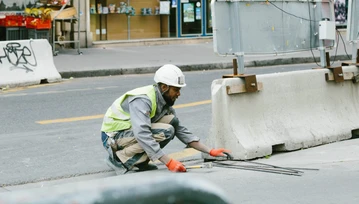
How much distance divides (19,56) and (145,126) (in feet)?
26.7

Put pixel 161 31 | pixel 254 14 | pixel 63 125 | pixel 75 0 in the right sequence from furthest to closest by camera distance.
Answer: pixel 161 31 → pixel 75 0 → pixel 63 125 → pixel 254 14

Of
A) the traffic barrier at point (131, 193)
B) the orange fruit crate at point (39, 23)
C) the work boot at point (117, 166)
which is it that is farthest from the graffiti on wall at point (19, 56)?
the traffic barrier at point (131, 193)

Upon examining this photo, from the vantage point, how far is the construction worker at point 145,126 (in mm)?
6008

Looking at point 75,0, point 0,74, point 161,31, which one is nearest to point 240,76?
point 0,74

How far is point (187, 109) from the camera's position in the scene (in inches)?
403

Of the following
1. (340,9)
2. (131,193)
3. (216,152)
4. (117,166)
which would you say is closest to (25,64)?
(117,166)

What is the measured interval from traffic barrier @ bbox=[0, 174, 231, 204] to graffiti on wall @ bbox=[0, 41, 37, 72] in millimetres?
12188

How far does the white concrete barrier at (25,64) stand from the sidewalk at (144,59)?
2.54 ft

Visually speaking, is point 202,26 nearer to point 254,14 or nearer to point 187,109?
point 187,109

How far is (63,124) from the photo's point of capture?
9141 mm

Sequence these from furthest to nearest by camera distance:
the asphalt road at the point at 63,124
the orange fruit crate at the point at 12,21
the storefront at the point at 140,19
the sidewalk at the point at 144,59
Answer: the storefront at the point at 140,19
the orange fruit crate at the point at 12,21
the sidewalk at the point at 144,59
the asphalt road at the point at 63,124

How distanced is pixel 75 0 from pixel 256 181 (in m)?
14.2

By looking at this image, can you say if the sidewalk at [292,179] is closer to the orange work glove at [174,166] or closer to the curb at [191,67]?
the orange work glove at [174,166]

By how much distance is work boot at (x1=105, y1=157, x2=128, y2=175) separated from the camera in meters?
6.38
